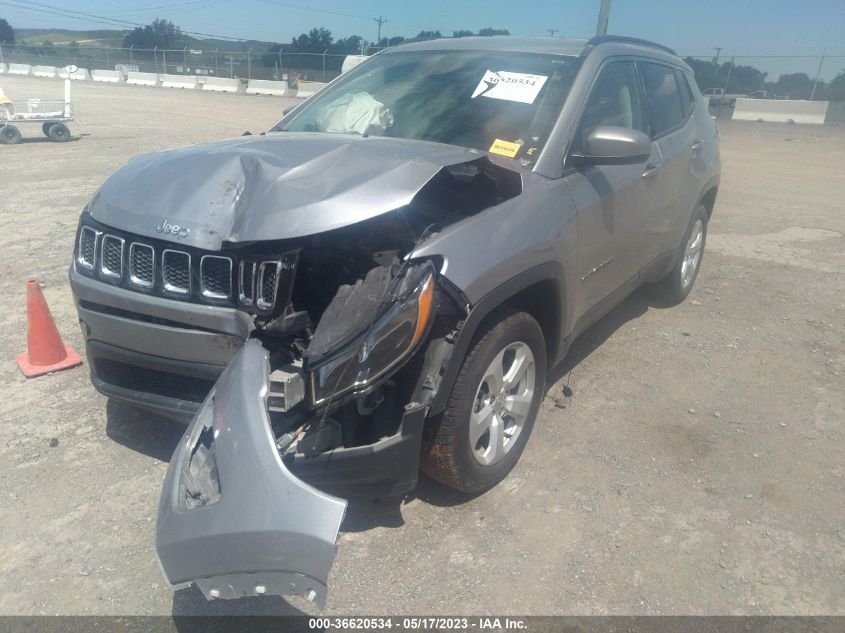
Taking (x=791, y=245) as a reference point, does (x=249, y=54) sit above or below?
above

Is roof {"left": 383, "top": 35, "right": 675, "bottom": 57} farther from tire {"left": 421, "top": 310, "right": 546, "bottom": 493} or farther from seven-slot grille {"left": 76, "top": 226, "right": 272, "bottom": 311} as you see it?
seven-slot grille {"left": 76, "top": 226, "right": 272, "bottom": 311}

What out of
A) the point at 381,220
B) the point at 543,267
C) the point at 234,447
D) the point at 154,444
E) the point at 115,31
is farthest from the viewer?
the point at 115,31

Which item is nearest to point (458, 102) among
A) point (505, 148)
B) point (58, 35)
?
point (505, 148)

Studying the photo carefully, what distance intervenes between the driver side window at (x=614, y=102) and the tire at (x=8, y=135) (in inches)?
559

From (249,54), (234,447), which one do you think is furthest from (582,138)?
(249,54)

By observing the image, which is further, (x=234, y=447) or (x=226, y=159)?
(x=226, y=159)

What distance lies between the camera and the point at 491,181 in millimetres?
2834

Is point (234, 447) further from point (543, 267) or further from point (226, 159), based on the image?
point (543, 267)

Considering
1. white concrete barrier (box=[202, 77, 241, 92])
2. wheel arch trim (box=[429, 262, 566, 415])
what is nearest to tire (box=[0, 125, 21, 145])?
wheel arch trim (box=[429, 262, 566, 415])

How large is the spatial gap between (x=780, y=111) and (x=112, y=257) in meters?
29.9

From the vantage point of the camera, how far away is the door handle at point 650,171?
3.93m

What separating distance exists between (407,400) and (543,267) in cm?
93

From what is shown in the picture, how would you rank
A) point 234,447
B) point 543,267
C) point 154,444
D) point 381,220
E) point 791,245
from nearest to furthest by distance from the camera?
point 234,447
point 381,220
point 543,267
point 154,444
point 791,245

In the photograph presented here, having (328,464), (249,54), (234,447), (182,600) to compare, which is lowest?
(182,600)
